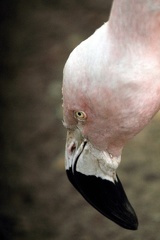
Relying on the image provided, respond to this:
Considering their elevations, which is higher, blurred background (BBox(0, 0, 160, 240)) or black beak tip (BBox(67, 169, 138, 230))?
blurred background (BBox(0, 0, 160, 240))

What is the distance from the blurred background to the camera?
315 cm

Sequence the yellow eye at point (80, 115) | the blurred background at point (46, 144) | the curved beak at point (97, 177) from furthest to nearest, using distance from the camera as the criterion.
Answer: the blurred background at point (46, 144) < the curved beak at point (97, 177) < the yellow eye at point (80, 115)

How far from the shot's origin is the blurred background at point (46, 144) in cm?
315

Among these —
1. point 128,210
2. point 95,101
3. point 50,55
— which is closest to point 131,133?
point 95,101

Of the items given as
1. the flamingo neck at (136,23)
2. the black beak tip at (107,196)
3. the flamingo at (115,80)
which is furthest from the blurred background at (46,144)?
the flamingo neck at (136,23)

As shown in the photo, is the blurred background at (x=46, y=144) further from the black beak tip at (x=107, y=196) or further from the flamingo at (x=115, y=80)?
the flamingo at (x=115, y=80)

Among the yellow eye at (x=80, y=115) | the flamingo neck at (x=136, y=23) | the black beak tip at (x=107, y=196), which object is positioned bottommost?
the black beak tip at (x=107, y=196)

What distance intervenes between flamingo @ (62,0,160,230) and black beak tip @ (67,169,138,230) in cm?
12

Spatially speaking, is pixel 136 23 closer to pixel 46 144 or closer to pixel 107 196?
pixel 107 196

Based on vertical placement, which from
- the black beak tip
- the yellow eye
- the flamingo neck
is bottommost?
the black beak tip

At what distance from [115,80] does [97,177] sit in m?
0.46

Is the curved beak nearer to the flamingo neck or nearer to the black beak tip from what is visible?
the black beak tip

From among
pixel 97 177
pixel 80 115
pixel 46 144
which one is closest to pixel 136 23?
pixel 80 115

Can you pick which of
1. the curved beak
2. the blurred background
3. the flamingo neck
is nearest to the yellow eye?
the curved beak
